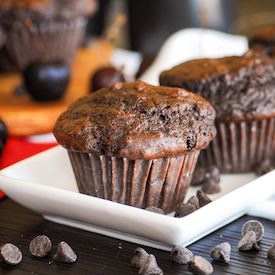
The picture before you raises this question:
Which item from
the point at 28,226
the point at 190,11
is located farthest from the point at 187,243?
the point at 190,11

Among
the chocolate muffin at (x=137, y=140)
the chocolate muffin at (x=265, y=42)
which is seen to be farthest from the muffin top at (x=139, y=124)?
the chocolate muffin at (x=265, y=42)

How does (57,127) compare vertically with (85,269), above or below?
above

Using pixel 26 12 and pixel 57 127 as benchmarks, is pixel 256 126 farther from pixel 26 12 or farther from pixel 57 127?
pixel 26 12

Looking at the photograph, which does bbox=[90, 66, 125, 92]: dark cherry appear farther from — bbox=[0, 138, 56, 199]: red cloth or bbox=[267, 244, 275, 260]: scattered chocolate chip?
bbox=[267, 244, 275, 260]: scattered chocolate chip

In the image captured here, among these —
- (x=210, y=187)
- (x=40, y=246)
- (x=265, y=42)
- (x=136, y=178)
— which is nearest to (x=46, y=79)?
(x=265, y=42)

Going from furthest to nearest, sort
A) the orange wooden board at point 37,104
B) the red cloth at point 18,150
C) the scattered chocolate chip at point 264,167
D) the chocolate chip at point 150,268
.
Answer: the orange wooden board at point 37,104
the red cloth at point 18,150
the scattered chocolate chip at point 264,167
the chocolate chip at point 150,268

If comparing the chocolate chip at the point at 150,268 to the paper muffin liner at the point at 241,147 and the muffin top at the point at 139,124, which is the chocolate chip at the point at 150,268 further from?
the paper muffin liner at the point at 241,147

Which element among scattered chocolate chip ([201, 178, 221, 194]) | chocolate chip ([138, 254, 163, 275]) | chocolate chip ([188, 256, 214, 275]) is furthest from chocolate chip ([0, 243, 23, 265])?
scattered chocolate chip ([201, 178, 221, 194])
